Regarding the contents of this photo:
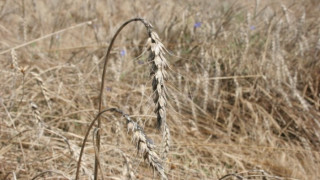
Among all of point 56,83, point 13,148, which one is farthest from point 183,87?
point 13,148

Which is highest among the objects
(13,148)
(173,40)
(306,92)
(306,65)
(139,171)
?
(173,40)

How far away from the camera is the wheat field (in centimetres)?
163

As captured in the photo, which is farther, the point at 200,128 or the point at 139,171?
the point at 200,128

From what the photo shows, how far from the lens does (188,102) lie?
231 centimetres

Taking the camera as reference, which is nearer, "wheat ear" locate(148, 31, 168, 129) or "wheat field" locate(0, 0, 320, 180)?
"wheat ear" locate(148, 31, 168, 129)

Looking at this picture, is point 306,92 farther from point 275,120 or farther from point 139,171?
point 139,171

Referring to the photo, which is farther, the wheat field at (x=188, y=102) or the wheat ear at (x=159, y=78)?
the wheat field at (x=188, y=102)

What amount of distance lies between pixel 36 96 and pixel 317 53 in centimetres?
181

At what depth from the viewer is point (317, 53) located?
2533 mm

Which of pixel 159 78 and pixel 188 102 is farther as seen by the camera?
pixel 188 102

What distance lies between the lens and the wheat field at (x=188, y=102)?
1.63 metres

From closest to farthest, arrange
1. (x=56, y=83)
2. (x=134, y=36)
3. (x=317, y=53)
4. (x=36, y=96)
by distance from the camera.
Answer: (x=36, y=96) < (x=56, y=83) < (x=317, y=53) < (x=134, y=36)

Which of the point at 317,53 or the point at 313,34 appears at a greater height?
the point at 313,34

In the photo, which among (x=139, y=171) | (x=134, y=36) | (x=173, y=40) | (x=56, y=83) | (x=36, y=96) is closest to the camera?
(x=139, y=171)
